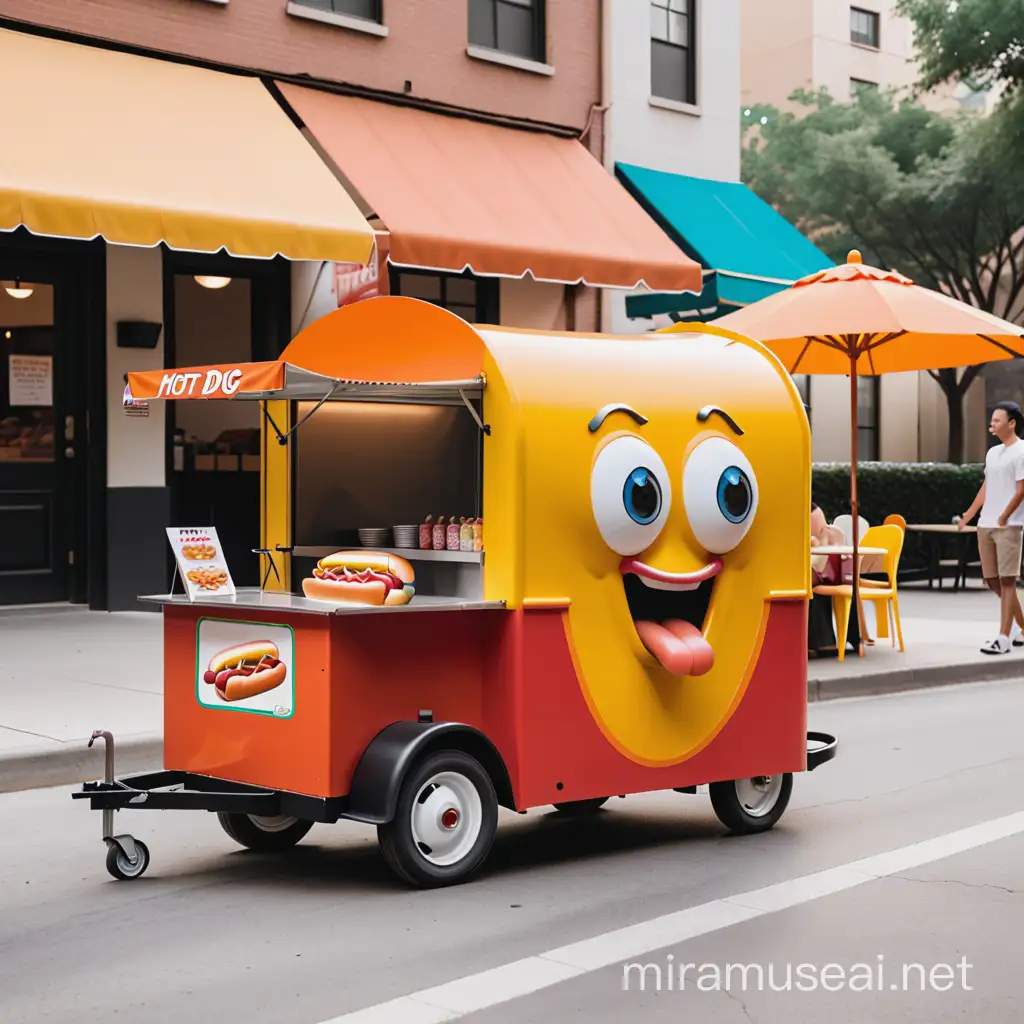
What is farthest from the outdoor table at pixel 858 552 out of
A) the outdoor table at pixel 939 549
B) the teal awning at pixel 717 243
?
the outdoor table at pixel 939 549

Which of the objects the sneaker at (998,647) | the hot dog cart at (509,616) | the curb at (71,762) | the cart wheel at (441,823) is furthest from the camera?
the sneaker at (998,647)

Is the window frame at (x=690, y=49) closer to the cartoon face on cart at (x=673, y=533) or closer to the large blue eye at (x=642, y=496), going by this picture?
the cartoon face on cart at (x=673, y=533)

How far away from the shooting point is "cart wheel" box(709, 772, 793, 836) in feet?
21.5

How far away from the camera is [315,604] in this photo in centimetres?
575

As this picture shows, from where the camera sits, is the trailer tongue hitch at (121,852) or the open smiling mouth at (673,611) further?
the open smiling mouth at (673,611)

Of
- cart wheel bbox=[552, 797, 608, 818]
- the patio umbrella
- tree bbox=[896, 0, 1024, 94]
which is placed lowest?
cart wheel bbox=[552, 797, 608, 818]

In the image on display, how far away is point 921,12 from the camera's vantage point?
2667cm

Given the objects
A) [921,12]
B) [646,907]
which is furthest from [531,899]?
[921,12]

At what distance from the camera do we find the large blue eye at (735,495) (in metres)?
6.27

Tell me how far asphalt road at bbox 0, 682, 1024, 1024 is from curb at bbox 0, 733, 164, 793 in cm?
25

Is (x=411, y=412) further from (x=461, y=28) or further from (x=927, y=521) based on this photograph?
(x=927, y=521)

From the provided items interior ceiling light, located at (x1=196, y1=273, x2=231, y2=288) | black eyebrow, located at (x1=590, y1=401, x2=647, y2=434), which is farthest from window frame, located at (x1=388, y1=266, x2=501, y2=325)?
black eyebrow, located at (x1=590, y1=401, x2=647, y2=434)

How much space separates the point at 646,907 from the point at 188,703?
78.8 inches

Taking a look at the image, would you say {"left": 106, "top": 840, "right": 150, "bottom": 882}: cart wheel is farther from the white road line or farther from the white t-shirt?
the white t-shirt
